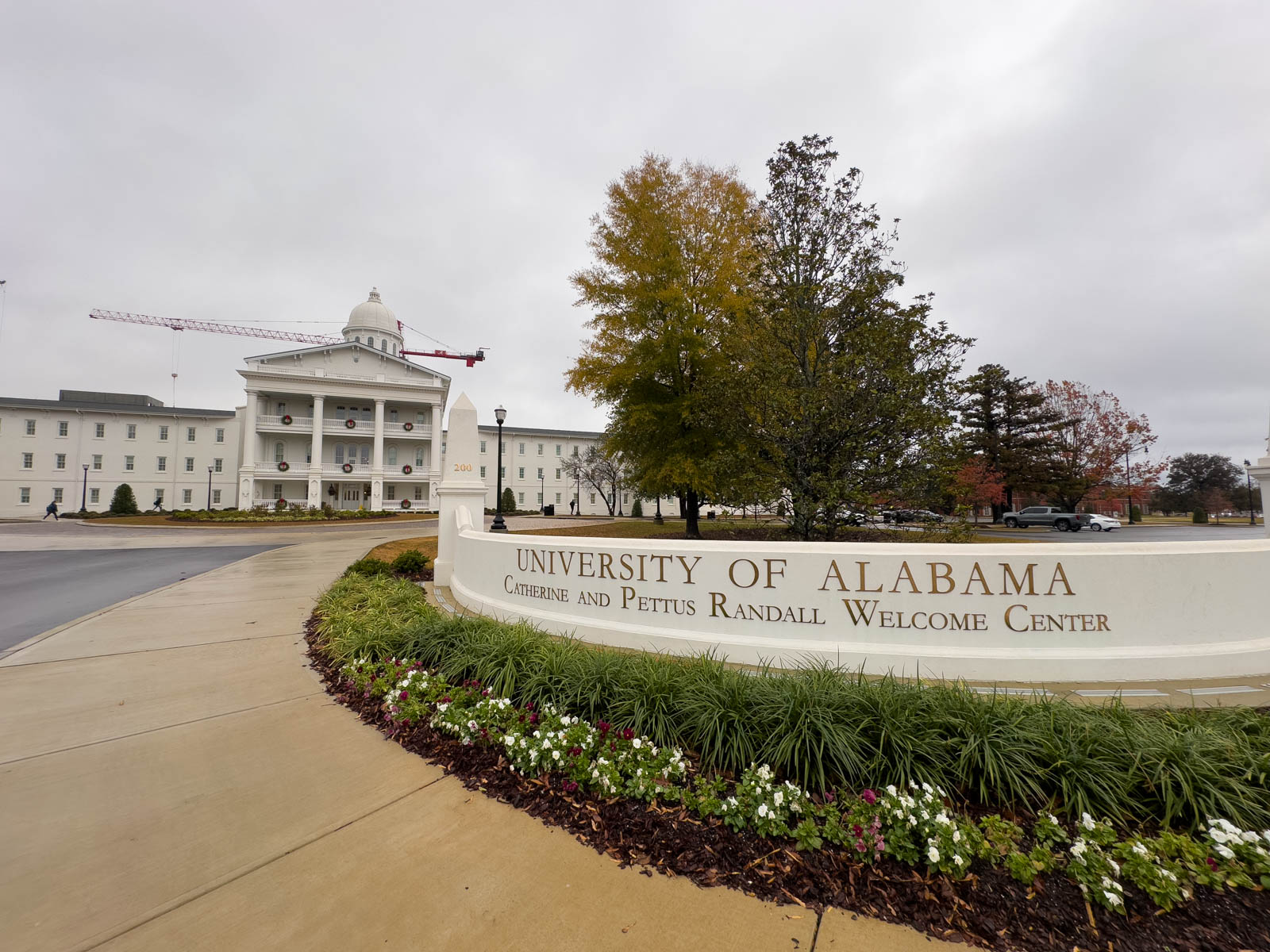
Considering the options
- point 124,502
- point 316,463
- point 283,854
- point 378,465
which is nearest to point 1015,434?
point 283,854

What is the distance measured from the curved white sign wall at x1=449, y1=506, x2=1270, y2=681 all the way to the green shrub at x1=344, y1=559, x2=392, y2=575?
790cm

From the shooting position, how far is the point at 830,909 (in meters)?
2.14

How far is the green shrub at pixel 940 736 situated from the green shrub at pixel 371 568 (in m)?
7.41

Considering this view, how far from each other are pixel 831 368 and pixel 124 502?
54245mm

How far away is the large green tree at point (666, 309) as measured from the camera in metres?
14.0

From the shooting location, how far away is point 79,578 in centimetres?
1093

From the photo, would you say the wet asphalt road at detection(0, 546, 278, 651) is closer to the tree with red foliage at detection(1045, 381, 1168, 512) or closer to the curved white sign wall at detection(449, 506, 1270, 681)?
the curved white sign wall at detection(449, 506, 1270, 681)

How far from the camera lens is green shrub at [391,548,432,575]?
429 inches

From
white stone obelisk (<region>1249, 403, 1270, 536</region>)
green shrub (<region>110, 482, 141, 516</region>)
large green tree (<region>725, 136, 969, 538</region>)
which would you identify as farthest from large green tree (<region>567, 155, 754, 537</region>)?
green shrub (<region>110, 482, 141, 516</region>)

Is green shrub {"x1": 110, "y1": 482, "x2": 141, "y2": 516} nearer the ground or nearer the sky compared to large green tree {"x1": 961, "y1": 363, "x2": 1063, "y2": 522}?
nearer the ground

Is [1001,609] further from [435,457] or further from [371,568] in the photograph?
[435,457]

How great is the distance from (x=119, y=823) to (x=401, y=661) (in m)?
2.18

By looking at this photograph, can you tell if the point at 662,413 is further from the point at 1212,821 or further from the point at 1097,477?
the point at 1097,477

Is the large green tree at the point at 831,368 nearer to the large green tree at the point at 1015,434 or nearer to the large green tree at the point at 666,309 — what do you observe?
the large green tree at the point at 666,309
